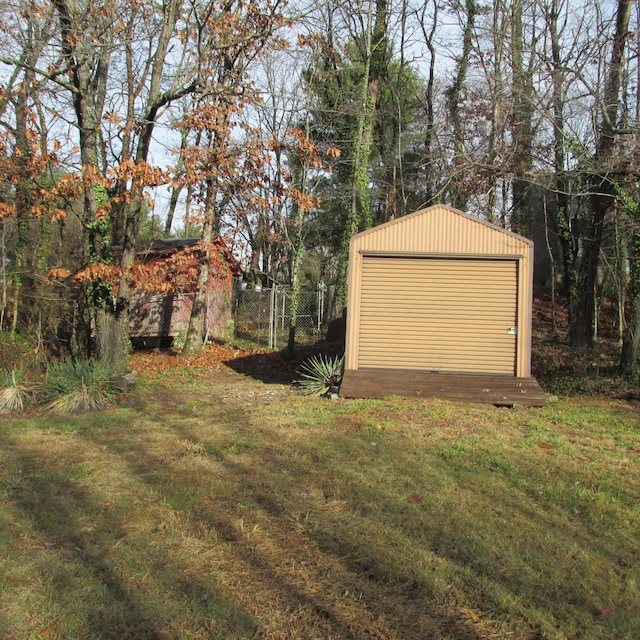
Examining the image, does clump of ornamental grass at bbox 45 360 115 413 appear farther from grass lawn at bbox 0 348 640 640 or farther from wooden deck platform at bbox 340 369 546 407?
wooden deck platform at bbox 340 369 546 407

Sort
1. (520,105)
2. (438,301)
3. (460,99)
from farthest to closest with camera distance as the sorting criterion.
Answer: (460,99), (520,105), (438,301)

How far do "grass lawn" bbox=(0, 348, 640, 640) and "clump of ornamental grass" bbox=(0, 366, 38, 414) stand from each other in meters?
1.56

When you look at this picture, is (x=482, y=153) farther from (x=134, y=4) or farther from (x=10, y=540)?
(x=10, y=540)

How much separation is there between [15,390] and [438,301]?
7299 millimetres

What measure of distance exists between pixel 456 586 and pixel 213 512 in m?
2.03

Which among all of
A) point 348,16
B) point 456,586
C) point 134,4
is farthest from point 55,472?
point 348,16

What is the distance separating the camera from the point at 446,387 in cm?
1020

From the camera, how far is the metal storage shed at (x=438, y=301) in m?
10.6

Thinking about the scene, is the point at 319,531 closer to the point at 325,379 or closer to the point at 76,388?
the point at 76,388

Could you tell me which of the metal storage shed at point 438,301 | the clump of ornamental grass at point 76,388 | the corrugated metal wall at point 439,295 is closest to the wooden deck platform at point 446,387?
the metal storage shed at point 438,301

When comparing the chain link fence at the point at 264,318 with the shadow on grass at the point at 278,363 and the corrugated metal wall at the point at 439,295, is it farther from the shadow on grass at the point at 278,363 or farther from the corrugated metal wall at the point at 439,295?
the corrugated metal wall at the point at 439,295

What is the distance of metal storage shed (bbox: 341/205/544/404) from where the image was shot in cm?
1059

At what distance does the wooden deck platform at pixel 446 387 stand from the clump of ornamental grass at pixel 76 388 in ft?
13.1

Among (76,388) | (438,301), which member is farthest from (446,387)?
(76,388)
